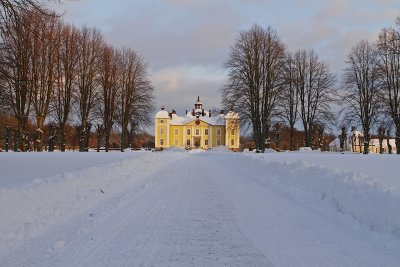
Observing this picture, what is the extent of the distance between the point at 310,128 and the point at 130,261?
165ft

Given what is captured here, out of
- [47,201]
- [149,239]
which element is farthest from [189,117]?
[149,239]

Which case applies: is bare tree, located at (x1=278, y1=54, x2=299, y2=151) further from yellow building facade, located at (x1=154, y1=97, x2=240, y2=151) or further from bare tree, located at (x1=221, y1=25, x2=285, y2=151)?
yellow building facade, located at (x1=154, y1=97, x2=240, y2=151)

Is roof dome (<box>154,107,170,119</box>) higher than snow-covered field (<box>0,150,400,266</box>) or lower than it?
higher

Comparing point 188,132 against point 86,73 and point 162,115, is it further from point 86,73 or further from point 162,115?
point 86,73

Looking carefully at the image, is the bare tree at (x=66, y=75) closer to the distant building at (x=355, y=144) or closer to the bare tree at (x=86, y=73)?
the bare tree at (x=86, y=73)

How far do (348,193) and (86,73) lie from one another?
4199 cm

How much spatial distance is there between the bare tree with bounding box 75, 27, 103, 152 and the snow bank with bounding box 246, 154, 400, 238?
1403 inches

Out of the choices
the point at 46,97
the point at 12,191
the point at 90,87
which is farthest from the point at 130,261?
the point at 90,87

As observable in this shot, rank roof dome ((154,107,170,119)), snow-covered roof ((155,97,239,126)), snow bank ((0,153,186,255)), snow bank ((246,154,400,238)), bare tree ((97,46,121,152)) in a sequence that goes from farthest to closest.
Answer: snow-covered roof ((155,97,239,126)) < roof dome ((154,107,170,119)) < bare tree ((97,46,121,152)) < snow bank ((246,154,400,238)) < snow bank ((0,153,186,255))

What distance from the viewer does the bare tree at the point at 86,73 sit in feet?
147

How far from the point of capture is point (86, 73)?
46.1m

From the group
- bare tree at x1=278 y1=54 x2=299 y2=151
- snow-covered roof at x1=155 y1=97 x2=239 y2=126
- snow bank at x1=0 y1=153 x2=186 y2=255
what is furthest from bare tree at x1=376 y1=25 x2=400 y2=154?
snow-covered roof at x1=155 y1=97 x2=239 y2=126

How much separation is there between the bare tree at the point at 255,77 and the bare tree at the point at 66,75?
54.7 feet

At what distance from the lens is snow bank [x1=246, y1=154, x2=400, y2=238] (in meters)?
6.50
